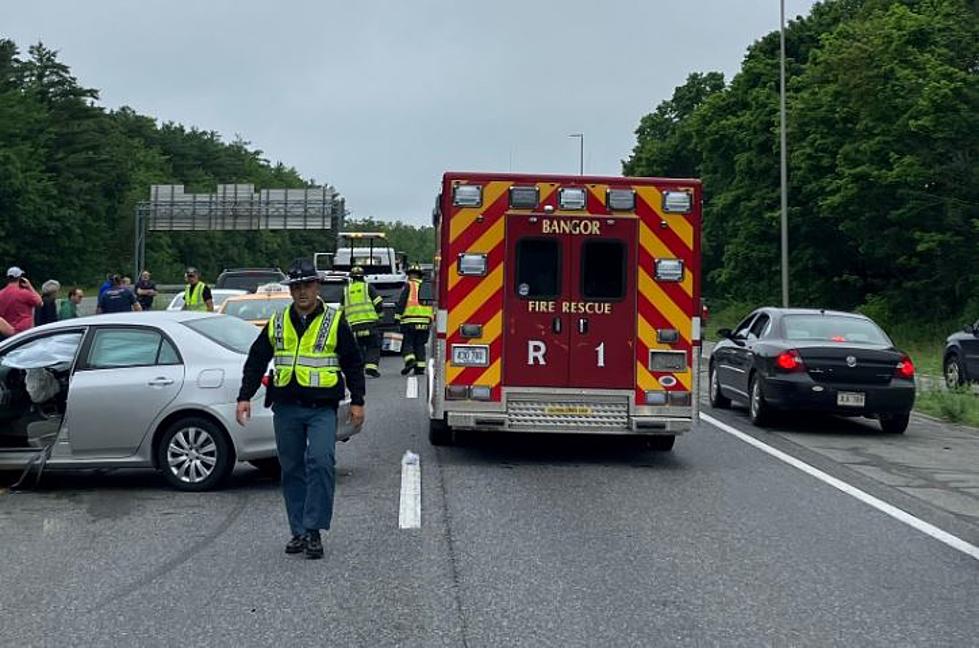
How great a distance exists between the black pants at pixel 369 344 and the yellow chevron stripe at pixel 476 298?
8.08 meters

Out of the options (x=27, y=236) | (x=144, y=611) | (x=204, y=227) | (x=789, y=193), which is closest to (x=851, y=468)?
(x=144, y=611)

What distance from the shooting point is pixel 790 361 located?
14.7 m

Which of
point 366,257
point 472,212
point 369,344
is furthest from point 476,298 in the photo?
point 366,257

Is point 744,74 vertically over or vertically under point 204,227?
over

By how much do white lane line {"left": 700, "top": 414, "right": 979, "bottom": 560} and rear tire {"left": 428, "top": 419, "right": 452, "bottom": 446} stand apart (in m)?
3.25

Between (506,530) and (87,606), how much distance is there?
9.74 ft

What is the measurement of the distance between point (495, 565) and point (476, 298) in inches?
178

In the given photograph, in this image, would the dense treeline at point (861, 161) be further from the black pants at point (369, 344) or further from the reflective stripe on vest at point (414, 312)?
the black pants at point (369, 344)

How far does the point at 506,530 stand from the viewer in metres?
8.51

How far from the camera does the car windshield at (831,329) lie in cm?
1530

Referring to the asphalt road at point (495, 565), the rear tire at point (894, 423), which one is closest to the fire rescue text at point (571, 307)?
the asphalt road at point (495, 565)

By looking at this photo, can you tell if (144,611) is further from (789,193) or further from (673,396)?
(789,193)

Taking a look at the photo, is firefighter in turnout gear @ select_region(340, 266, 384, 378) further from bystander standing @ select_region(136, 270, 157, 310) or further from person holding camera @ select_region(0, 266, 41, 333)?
bystander standing @ select_region(136, 270, 157, 310)

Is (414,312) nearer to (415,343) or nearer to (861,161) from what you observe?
(415,343)
